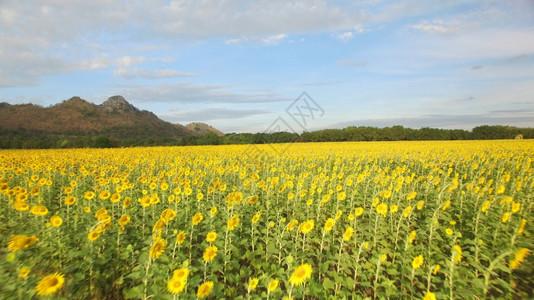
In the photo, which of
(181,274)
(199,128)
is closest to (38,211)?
(181,274)

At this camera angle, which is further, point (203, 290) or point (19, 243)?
point (19, 243)

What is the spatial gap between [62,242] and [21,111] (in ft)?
295

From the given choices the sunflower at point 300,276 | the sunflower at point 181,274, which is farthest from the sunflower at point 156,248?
the sunflower at point 300,276

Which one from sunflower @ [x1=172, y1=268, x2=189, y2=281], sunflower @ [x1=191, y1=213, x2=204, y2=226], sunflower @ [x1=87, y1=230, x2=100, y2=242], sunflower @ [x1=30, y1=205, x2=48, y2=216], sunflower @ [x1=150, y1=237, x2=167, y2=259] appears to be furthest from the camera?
sunflower @ [x1=191, y1=213, x2=204, y2=226]

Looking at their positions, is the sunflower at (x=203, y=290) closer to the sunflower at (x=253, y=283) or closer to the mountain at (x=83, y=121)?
the sunflower at (x=253, y=283)

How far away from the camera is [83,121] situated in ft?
249

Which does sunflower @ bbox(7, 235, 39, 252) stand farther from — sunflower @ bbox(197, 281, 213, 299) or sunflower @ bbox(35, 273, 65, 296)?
sunflower @ bbox(197, 281, 213, 299)

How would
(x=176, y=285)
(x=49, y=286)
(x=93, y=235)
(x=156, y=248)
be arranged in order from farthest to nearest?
(x=93, y=235) < (x=156, y=248) < (x=176, y=285) < (x=49, y=286)

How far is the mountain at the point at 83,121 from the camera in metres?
63.3

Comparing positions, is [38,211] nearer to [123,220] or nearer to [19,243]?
[123,220]

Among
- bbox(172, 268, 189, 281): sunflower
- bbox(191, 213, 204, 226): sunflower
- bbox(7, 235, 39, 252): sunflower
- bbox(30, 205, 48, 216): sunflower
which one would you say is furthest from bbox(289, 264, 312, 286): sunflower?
bbox(30, 205, 48, 216): sunflower

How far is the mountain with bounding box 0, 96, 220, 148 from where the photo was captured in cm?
6328

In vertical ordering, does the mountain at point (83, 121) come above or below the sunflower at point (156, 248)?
above

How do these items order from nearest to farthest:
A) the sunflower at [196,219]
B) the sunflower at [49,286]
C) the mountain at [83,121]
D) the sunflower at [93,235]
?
the sunflower at [49,286]
the sunflower at [93,235]
the sunflower at [196,219]
the mountain at [83,121]
